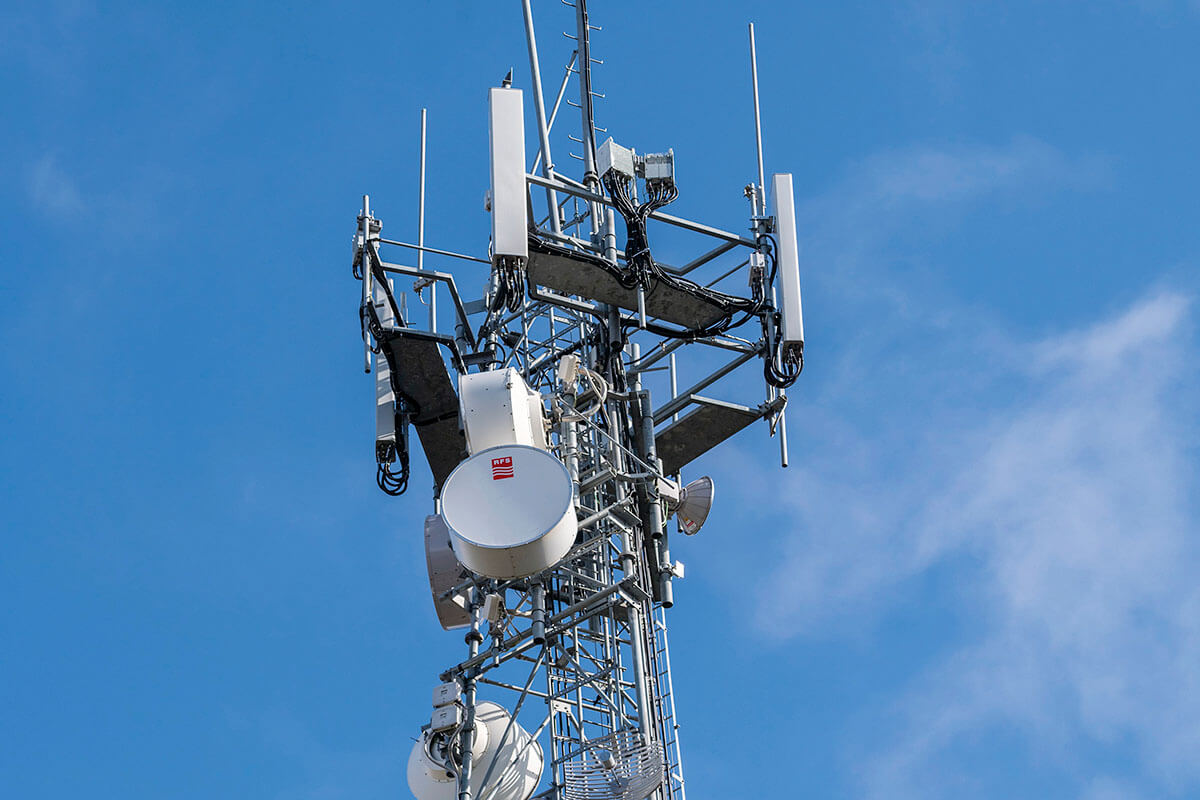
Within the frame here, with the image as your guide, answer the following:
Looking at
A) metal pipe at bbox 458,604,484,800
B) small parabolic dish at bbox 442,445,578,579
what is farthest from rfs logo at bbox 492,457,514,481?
metal pipe at bbox 458,604,484,800

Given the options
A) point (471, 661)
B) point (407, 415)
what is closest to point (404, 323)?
point (407, 415)

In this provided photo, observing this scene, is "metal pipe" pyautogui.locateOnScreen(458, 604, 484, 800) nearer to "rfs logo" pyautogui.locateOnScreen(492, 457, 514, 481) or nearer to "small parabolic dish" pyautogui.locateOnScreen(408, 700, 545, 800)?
"small parabolic dish" pyautogui.locateOnScreen(408, 700, 545, 800)

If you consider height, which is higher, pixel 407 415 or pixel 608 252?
pixel 608 252

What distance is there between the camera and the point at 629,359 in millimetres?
24891

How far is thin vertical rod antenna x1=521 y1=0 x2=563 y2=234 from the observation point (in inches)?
928

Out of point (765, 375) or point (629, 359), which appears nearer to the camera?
point (765, 375)

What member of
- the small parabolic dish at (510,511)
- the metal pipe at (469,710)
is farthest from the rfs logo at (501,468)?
the metal pipe at (469,710)

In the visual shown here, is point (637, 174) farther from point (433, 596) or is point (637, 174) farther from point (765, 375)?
point (433, 596)

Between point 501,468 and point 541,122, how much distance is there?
18.7 feet

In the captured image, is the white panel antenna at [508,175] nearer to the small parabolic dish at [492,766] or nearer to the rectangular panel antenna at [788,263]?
the rectangular panel antenna at [788,263]

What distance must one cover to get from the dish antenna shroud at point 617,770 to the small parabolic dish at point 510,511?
2208mm

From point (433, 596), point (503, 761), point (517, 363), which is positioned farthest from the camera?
point (517, 363)

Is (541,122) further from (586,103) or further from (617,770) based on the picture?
(617,770)

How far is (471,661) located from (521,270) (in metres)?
4.48
